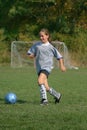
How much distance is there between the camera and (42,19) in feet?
134

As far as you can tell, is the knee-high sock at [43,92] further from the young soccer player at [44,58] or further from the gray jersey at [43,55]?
the gray jersey at [43,55]

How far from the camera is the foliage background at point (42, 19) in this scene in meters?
39.4

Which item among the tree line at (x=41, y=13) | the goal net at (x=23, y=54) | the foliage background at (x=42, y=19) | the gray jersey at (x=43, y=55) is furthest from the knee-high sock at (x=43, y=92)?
the tree line at (x=41, y=13)

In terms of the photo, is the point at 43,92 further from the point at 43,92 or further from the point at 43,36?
the point at 43,36

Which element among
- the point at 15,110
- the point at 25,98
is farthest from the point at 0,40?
the point at 15,110

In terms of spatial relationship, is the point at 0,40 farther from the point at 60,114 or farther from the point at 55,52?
the point at 60,114

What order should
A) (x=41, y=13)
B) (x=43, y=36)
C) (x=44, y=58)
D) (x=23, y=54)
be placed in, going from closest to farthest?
(x=43, y=36) < (x=44, y=58) < (x=23, y=54) < (x=41, y=13)

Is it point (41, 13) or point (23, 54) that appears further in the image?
point (41, 13)

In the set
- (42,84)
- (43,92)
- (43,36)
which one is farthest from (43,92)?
(43,36)

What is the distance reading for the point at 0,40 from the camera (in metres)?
38.2

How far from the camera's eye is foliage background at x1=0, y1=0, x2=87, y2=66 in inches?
1550

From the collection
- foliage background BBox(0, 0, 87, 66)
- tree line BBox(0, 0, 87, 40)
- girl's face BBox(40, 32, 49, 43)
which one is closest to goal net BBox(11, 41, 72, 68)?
foliage background BBox(0, 0, 87, 66)

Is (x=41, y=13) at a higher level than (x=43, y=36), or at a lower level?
lower

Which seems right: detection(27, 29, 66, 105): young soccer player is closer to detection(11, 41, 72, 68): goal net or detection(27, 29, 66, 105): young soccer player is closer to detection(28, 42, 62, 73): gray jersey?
detection(28, 42, 62, 73): gray jersey
